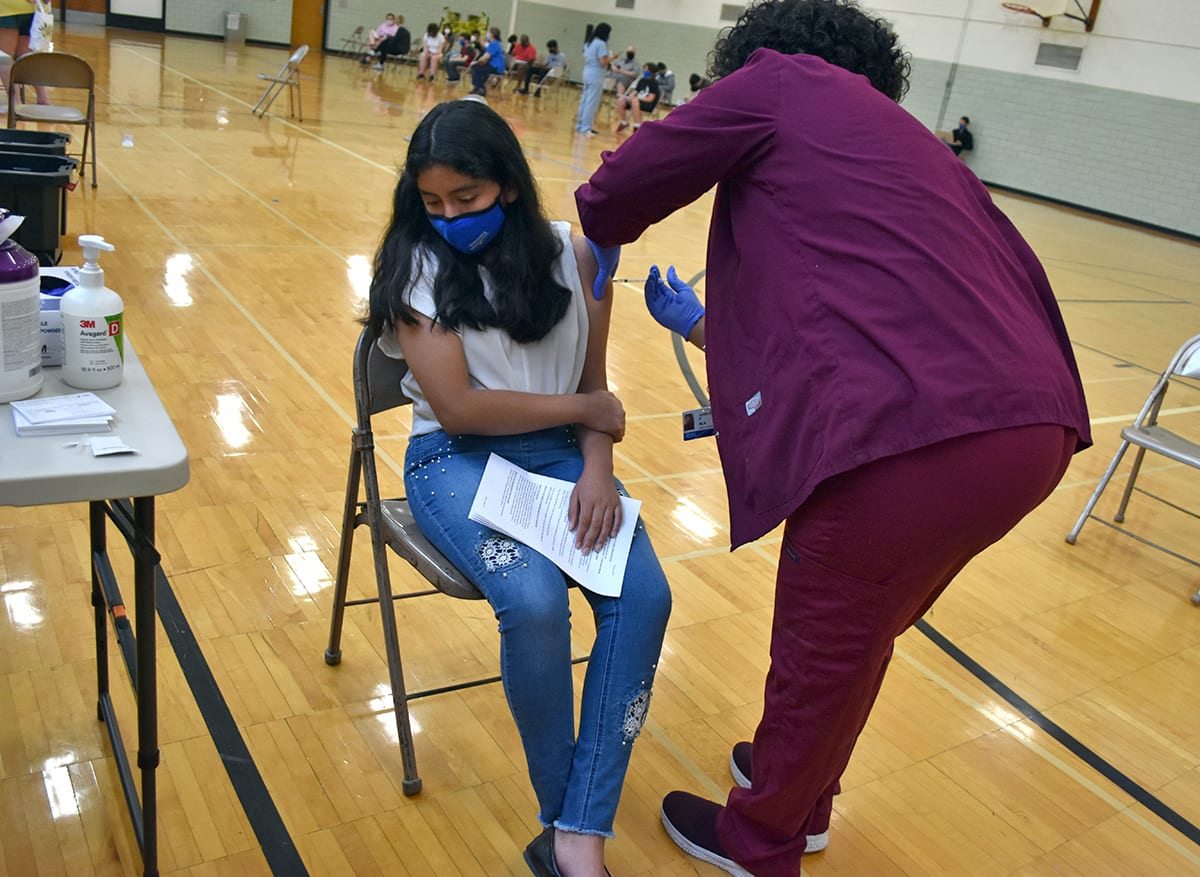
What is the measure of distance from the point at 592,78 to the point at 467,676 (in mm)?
13099

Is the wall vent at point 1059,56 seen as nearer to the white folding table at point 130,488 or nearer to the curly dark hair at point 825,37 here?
the curly dark hair at point 825,37

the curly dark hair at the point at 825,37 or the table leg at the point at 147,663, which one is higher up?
the curly dark hair at the point at 825,37

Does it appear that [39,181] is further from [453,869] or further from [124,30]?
[124,30]

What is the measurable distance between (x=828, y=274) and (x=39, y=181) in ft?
7.10

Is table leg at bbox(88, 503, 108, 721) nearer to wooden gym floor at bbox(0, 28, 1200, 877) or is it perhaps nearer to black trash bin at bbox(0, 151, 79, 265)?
wooden gym floor at bbox(0, 28, 1200, 877)

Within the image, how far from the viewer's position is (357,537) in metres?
2.71

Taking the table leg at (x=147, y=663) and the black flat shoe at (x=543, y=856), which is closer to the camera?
the table leg at (x=147, y=663)

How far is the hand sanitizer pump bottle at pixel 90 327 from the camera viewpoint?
53.2 inches

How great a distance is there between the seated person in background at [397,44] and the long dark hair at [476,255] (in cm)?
1781

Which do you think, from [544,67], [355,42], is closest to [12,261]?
[544,67]

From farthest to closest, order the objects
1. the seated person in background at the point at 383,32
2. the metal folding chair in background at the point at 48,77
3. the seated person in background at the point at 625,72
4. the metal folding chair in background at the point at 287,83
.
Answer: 1. the seated person in background at the point at 383,32
2. the seated person in background at the point at 625,72
3. the metal folding chair in background at the point at 287,83
4. the metal folding chair in background at the point at 48,77

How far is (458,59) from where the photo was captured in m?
17.4

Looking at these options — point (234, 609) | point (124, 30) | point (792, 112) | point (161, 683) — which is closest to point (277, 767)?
point (161, 683)

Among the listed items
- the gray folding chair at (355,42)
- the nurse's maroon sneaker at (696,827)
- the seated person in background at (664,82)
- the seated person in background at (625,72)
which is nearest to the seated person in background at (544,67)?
the seated person in background at (625,72)
